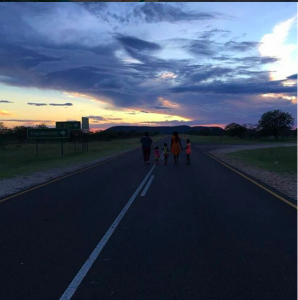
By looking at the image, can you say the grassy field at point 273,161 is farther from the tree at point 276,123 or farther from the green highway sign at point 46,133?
the tree at point 276,123

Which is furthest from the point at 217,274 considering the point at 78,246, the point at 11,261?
the point at 11,261

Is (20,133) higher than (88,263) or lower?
higher

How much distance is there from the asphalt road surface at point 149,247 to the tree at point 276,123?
315 feet

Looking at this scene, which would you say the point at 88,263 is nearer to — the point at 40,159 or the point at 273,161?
the point at 273,161

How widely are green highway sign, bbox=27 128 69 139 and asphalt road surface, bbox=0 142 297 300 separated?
25.8 m

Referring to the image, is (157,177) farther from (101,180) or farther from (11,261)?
(11,261)

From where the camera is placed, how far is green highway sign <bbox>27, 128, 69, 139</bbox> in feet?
117

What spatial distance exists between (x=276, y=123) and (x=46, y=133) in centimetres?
7975

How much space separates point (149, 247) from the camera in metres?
6.03

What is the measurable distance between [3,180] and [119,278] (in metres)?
12.6


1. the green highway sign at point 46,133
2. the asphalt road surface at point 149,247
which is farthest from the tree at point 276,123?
the asphalt road surface at point 149,247

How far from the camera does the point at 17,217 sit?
834 centimetres

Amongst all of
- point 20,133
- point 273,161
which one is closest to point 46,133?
point 273,161

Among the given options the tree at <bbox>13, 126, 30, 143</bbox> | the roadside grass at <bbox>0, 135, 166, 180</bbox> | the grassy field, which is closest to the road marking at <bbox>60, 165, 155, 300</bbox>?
the roadside grass at <bbox>0, 135, 166, 180</bbox>
